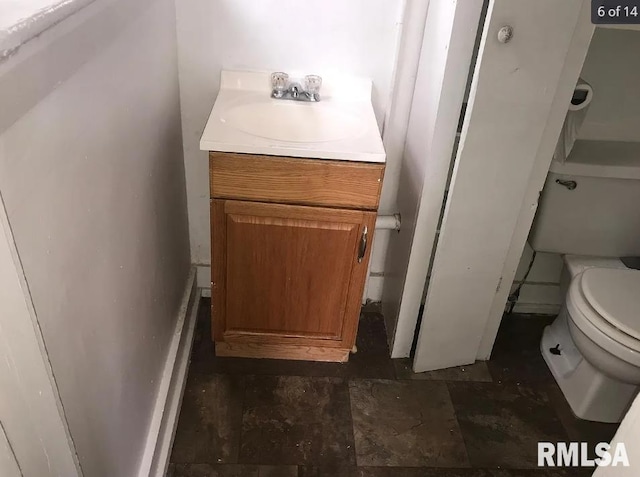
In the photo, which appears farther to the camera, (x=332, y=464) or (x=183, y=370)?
(x=183, y=370)

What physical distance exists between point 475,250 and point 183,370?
35.0 inches

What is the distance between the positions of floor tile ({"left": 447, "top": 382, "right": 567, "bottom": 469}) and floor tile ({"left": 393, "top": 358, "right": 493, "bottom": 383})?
0.08ft

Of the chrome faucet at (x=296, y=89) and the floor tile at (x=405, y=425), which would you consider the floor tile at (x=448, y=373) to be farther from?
the chrome faucet at (x=296, y=89)

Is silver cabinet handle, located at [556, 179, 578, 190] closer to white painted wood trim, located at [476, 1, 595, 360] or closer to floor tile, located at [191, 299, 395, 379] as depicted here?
white painted wood trim, located at [476, 1, 595, 360]

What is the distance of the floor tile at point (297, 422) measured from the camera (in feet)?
4.86

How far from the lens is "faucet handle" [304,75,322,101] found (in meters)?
1.56

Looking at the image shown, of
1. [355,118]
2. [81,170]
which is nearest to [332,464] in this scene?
[355,118]

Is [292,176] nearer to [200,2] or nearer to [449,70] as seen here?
[449,70]

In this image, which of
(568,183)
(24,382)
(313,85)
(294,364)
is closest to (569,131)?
(568,183)

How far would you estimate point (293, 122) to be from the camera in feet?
4.87

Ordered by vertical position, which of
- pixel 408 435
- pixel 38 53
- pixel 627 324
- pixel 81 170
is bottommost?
pixel 408 435

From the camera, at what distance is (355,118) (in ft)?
4.99

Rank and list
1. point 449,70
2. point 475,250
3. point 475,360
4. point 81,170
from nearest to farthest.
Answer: point 81,170
point 449,70
point 475,250
point 475,360

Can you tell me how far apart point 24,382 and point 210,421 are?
0.94m
